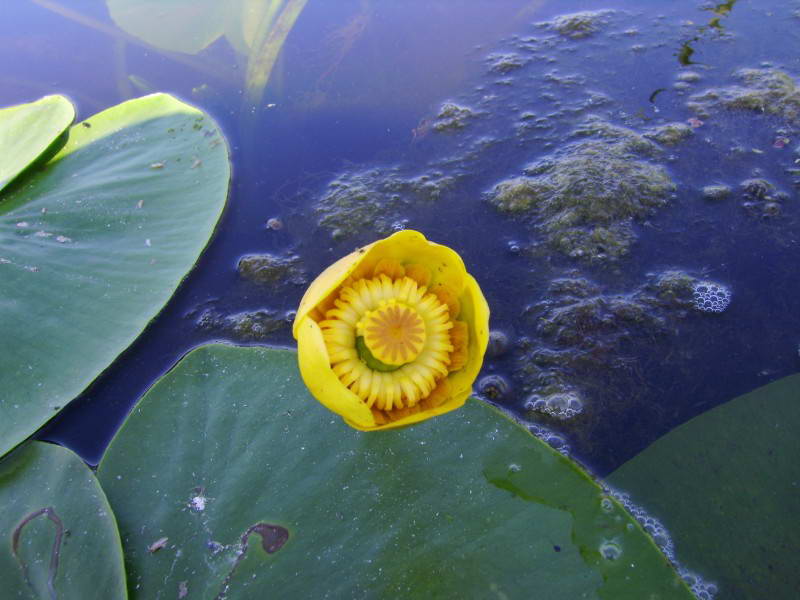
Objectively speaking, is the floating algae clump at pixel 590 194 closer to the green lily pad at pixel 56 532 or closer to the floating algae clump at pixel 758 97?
the floating algae clump at pixel 758 97

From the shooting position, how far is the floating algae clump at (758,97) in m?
1.97

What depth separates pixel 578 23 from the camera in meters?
2.46

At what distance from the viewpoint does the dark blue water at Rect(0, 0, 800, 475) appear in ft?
4.60

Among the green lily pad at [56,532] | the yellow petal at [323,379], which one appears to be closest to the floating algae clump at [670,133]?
the yellow petal at [323,379]

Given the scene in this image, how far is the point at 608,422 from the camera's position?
1.32 m

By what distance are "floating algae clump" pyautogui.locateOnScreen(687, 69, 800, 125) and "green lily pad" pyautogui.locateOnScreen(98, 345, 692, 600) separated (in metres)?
1.48

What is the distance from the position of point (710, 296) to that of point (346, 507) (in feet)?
3.41

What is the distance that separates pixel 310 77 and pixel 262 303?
46.0 inches

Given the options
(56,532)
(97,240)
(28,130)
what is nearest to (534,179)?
(97,240)

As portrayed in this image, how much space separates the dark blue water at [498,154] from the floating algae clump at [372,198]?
32 mm

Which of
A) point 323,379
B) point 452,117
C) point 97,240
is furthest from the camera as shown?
point 452,117

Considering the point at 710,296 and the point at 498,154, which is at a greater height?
the point at 498,154

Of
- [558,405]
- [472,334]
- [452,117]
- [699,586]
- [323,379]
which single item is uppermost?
[323,379]

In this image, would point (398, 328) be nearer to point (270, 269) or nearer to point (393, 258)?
point (393, 258)
